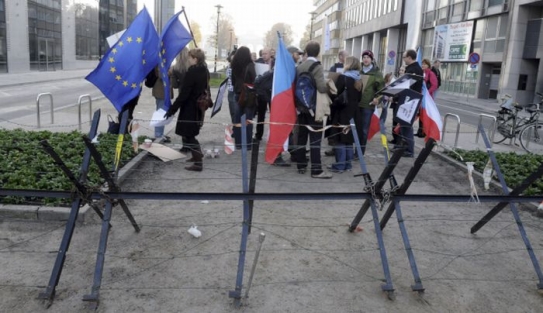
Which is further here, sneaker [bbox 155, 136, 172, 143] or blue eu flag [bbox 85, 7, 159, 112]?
sneaker [bbox 155, 136, 172, 143]

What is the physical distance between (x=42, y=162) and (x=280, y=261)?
165 inches

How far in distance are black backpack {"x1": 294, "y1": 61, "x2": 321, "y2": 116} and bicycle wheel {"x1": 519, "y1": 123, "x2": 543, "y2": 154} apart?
23.3 feet

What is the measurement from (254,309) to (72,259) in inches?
73.9

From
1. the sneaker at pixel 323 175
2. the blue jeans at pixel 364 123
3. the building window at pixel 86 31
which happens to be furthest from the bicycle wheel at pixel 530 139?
the building window at pixel 86 31

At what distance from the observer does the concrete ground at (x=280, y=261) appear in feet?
12.6

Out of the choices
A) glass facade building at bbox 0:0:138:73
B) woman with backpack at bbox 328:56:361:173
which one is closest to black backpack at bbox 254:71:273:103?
woman with backpack at bbox 328:56:361:173

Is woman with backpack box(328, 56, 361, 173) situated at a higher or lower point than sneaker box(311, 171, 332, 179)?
higher

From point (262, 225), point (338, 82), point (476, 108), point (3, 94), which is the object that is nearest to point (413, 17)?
point (476, 108)

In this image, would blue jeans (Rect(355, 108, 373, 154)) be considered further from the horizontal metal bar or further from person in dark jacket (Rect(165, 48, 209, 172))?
the horizontal metal bar

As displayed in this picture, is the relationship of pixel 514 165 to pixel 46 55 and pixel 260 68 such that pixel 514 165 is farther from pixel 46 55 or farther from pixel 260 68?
pixel 46 55

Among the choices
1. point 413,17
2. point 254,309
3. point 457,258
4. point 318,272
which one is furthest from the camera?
point 413,17

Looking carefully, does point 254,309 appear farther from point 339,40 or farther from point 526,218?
point 339,40

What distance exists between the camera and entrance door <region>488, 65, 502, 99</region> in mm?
32075

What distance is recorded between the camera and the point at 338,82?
7.54m
